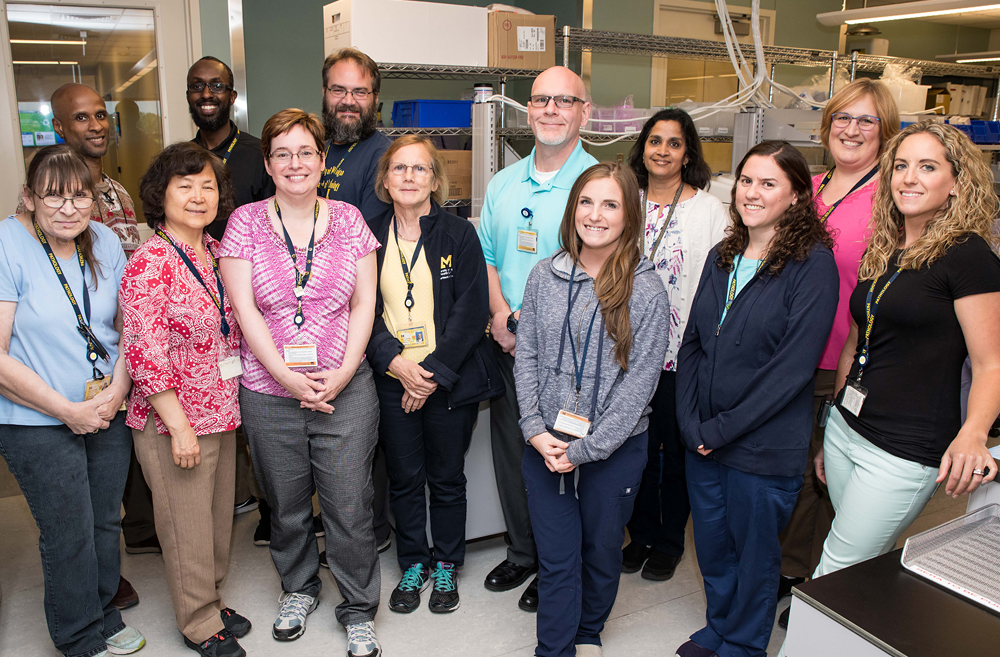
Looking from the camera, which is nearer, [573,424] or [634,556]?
→ [573,424]

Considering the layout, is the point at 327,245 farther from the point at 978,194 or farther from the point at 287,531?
the point at 978,194

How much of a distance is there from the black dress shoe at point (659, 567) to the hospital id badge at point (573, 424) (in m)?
0.97

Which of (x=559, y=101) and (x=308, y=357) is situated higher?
(x=559, y=101)

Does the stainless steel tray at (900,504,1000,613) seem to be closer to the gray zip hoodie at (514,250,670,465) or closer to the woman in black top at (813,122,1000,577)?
the woman in black top at (813,122,1000,577)

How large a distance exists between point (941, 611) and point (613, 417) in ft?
3.01

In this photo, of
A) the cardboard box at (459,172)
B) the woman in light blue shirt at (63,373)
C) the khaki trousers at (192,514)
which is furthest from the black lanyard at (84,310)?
the cardboard box at (459,172)

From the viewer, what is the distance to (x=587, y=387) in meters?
2.00

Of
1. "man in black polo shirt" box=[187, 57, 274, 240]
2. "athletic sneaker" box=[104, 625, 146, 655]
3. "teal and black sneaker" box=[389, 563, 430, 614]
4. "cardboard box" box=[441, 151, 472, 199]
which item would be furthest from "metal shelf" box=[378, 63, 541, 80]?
Answer: "athletic sneaker" box=[104, 625, 146, 655]

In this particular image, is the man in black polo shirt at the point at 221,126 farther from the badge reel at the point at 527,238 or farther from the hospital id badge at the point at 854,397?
the hospital id badge at the point at 854,397

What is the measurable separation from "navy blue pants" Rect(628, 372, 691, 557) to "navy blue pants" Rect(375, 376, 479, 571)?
2.16ft

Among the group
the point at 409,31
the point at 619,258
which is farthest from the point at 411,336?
the point at 409,31

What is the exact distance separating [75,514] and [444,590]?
1.17m

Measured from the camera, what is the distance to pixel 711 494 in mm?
2086

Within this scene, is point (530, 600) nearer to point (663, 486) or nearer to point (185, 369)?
point (663, 486)
